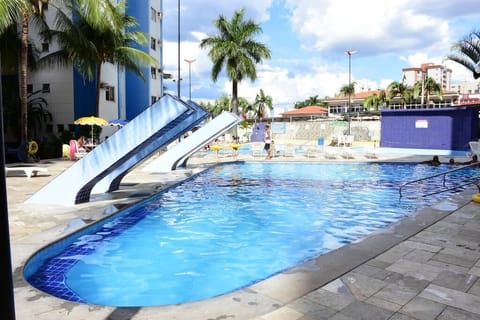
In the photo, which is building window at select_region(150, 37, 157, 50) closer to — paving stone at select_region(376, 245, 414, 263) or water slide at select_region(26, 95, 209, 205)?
water slide at select_region(26, 95, 209, 205)

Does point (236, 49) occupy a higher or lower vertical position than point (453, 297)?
higher

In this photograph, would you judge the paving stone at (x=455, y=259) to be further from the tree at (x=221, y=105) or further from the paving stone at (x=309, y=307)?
the tree at (x=221, y=105)

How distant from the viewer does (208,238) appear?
7.55 m

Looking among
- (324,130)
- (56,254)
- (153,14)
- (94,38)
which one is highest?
(153,14)

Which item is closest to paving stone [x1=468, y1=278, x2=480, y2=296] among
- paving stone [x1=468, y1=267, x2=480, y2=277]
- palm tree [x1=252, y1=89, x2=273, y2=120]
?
paving stone [x1=468, y1=267, x2=480, y2=277]

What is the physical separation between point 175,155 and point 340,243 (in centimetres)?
1029

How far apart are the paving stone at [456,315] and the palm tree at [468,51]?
21.3m

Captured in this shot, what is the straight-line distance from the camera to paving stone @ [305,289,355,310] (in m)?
3.65

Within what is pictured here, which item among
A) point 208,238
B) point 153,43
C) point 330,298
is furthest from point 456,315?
point 153,43

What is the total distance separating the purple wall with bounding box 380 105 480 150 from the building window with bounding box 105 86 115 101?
2038 cm

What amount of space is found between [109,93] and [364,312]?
29.9m

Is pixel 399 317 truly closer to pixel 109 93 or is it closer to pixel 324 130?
pixel 109 93

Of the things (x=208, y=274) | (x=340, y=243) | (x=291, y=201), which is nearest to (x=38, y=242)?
(x=208, y=274)

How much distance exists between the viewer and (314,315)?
135 inches
